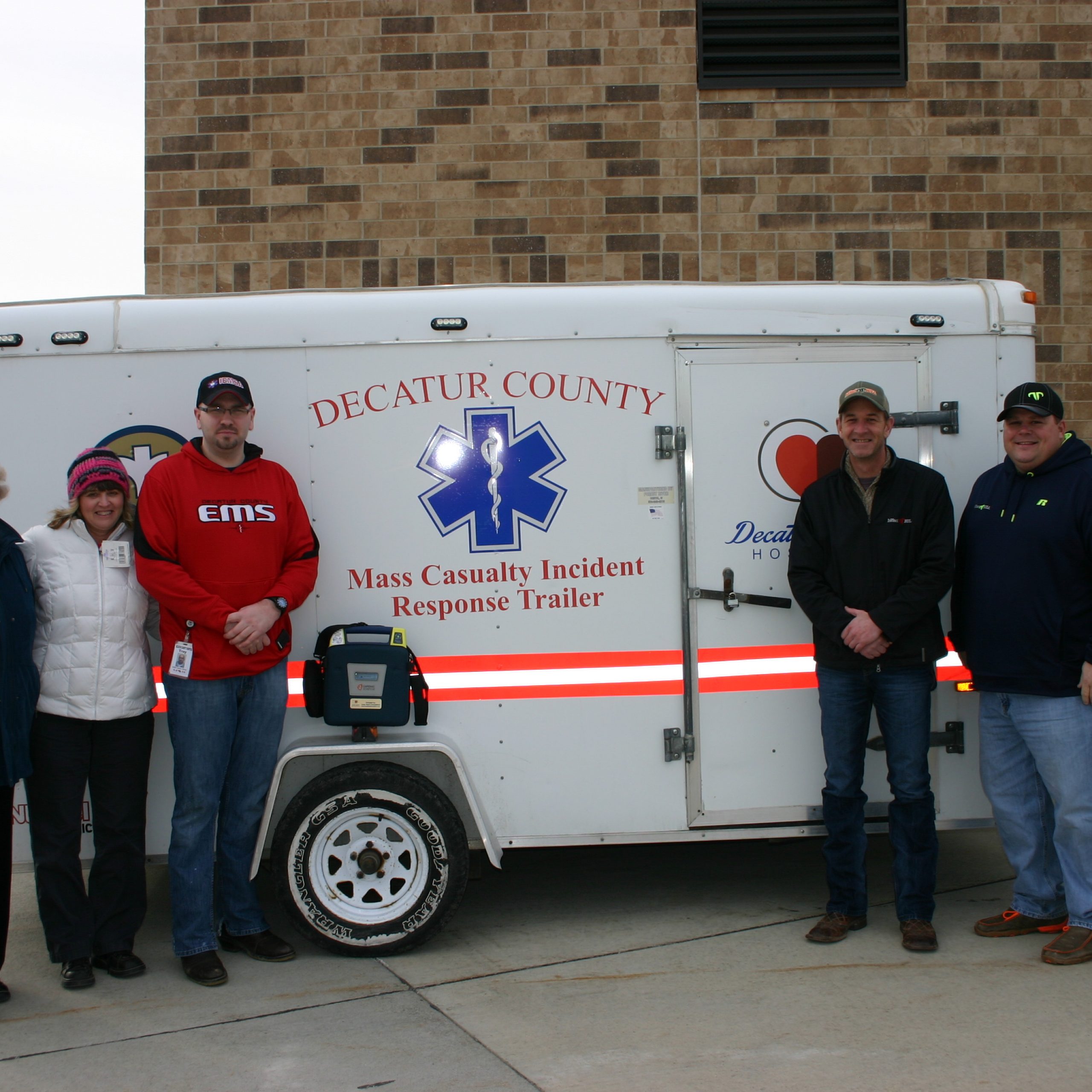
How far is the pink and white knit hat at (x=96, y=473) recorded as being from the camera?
3.85 m

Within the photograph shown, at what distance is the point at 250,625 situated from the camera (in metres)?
3.83

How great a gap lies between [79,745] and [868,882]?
3.54 metres

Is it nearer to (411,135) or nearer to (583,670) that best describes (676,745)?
(583,670)

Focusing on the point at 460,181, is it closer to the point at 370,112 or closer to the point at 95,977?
the point at 370,112

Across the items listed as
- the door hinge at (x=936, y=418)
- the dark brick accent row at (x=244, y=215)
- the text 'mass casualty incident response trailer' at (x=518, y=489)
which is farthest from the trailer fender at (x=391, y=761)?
the dark brick accent row at (x=244, y=215)

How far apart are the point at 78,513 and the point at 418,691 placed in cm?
147

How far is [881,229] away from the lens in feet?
23.5

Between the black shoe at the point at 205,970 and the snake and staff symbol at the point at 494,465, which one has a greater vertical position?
the snake and staff symbol at the point at 494,465

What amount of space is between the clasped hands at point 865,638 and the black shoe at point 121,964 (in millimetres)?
2992

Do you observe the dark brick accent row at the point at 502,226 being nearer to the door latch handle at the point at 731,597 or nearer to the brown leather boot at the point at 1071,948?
the door latch handle at the point at 731,597

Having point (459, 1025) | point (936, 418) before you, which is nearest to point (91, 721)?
point (459, 1025)

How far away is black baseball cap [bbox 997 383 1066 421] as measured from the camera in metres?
3.94

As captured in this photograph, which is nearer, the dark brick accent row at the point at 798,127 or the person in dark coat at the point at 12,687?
the person in dark coat at the point at 12,687

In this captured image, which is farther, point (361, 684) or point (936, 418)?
point (936, 418)
